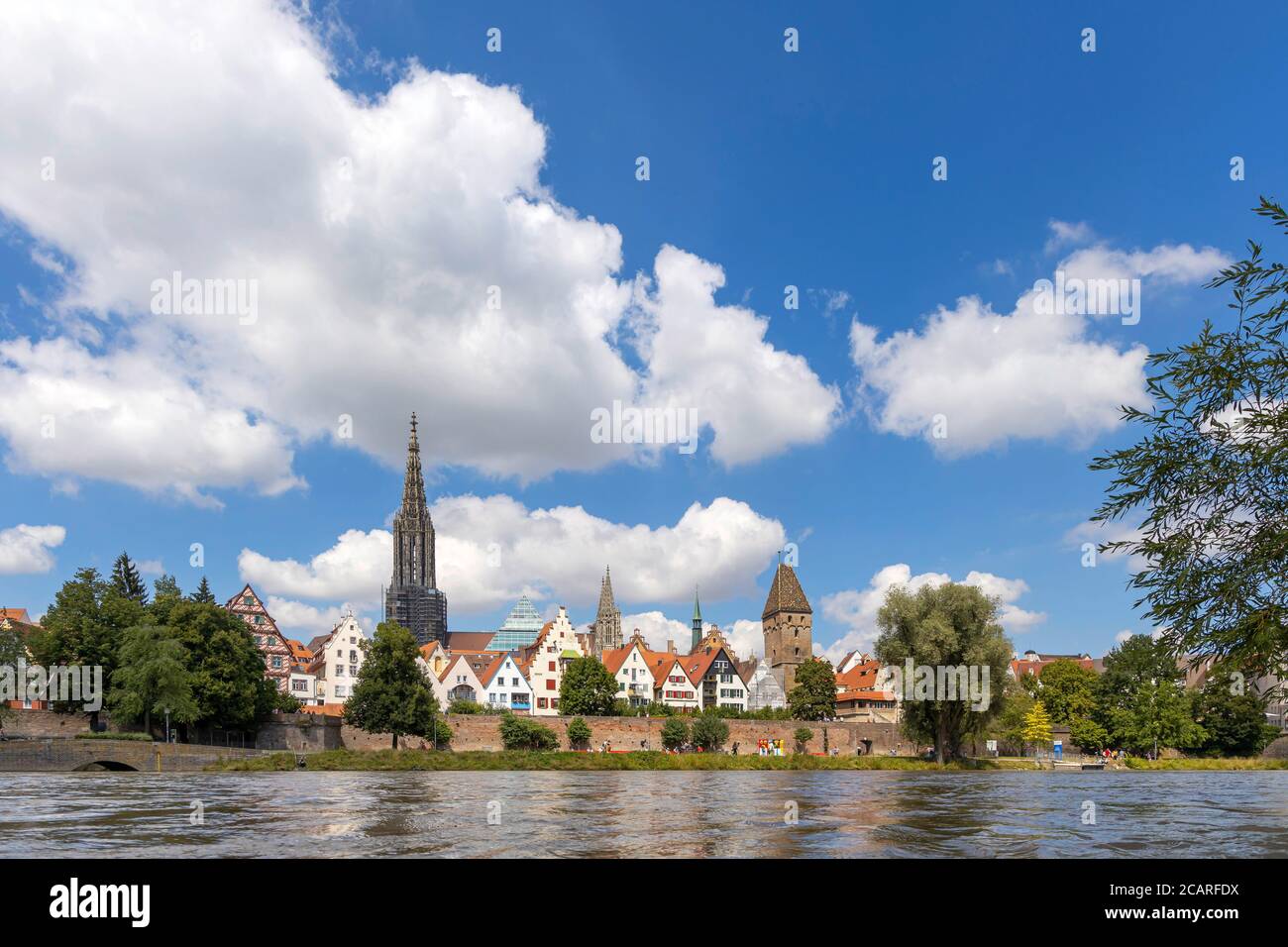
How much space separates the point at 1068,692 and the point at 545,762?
62691mm

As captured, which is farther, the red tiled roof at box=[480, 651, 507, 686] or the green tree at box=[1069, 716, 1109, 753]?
the red tiled roof at box=[480, 651, 507, 686]

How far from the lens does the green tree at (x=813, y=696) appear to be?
11356 cm

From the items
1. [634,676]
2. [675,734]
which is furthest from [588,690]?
[634,676]

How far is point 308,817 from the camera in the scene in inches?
1111

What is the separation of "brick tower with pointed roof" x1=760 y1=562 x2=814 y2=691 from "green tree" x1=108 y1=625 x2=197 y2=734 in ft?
310

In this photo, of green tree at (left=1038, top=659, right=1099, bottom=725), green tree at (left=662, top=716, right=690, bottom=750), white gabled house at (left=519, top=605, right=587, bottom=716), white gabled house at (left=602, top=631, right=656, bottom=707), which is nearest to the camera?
green tree at (left=662, top=716, right=690, bottom=750)

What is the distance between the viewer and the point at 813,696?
114250 mm

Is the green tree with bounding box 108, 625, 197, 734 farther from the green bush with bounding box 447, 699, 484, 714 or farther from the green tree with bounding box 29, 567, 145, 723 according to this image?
the green bush with bounding box 447, 699, 484, 714

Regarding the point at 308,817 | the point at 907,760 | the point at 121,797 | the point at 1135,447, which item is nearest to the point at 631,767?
the point at 907,760

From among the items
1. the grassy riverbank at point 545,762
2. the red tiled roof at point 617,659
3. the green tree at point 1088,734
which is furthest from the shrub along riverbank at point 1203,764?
the red tiled roof at point 617,659

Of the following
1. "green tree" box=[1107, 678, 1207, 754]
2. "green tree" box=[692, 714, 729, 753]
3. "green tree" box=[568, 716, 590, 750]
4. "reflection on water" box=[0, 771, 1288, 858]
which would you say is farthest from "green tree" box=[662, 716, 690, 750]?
"reflection on water" box=[0, 771, 1288, 858]

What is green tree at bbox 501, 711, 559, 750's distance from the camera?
303 ft

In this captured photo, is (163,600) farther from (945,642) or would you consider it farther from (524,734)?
(945,642)
